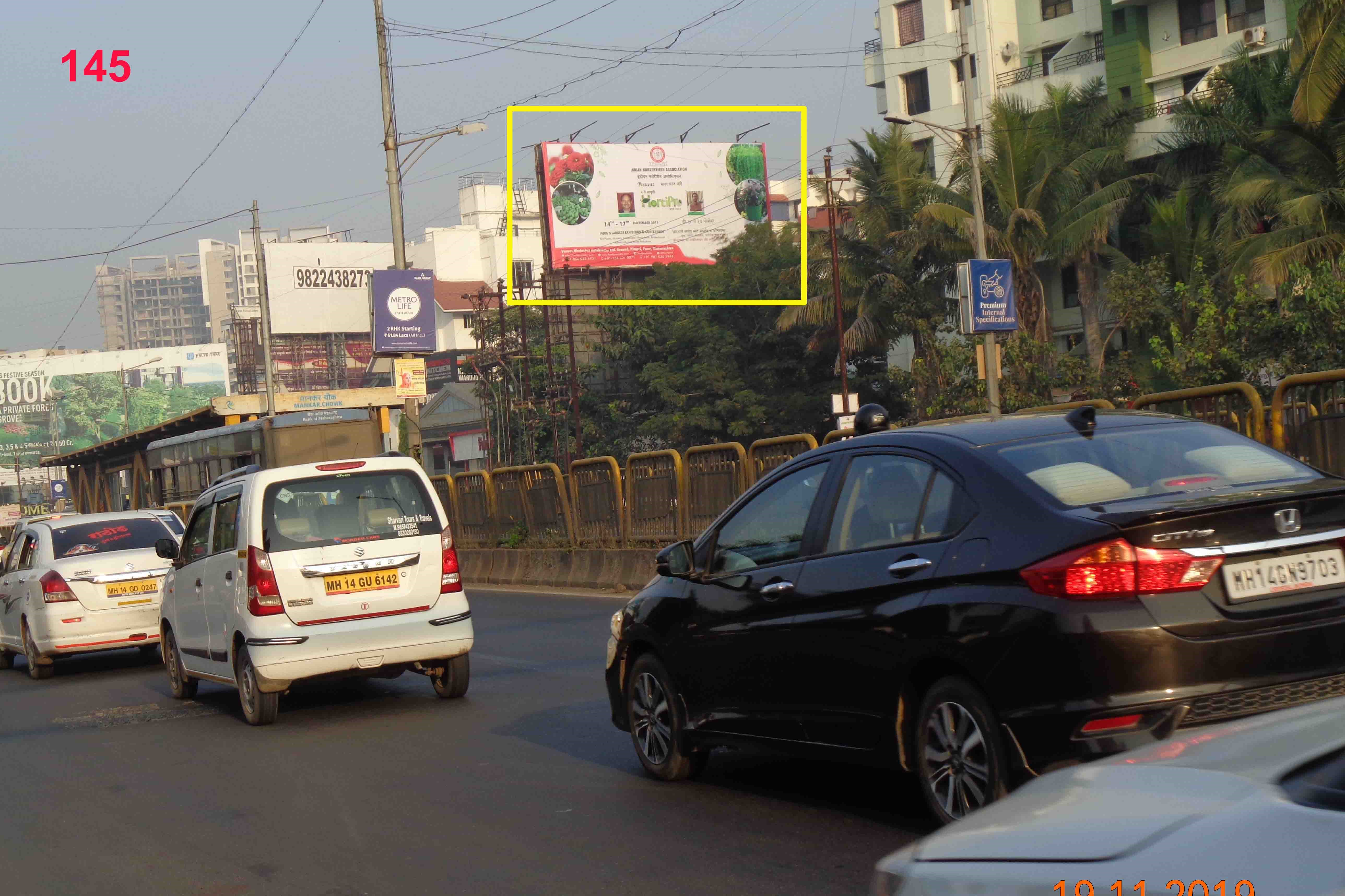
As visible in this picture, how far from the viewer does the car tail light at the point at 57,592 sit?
1443cm

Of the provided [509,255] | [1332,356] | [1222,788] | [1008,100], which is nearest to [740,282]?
[1008,100]

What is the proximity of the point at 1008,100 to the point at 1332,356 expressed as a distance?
2210 centimetres

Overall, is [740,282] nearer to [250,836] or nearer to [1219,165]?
[1219,165]

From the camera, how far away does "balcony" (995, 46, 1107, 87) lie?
51.0 m

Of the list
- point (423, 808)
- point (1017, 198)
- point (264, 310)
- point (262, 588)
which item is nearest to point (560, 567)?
point (262, 588)

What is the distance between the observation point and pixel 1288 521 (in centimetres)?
493

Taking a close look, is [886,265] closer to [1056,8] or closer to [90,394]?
[1056,8]

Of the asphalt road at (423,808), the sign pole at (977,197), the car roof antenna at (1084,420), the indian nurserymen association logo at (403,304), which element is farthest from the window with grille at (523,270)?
the car roof antenna at (1084,420)

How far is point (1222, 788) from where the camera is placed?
253 cm

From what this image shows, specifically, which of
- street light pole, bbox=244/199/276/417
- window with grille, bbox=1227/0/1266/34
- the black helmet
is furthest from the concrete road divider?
window with grille, bbox=1227/0/1266/34

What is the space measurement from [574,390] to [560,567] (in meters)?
39.8

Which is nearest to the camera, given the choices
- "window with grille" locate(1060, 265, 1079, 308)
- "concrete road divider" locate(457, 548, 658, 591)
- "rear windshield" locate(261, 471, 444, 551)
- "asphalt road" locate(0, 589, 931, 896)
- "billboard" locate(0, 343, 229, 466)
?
"asphalt road" locate(0, 589, 931, 896)
